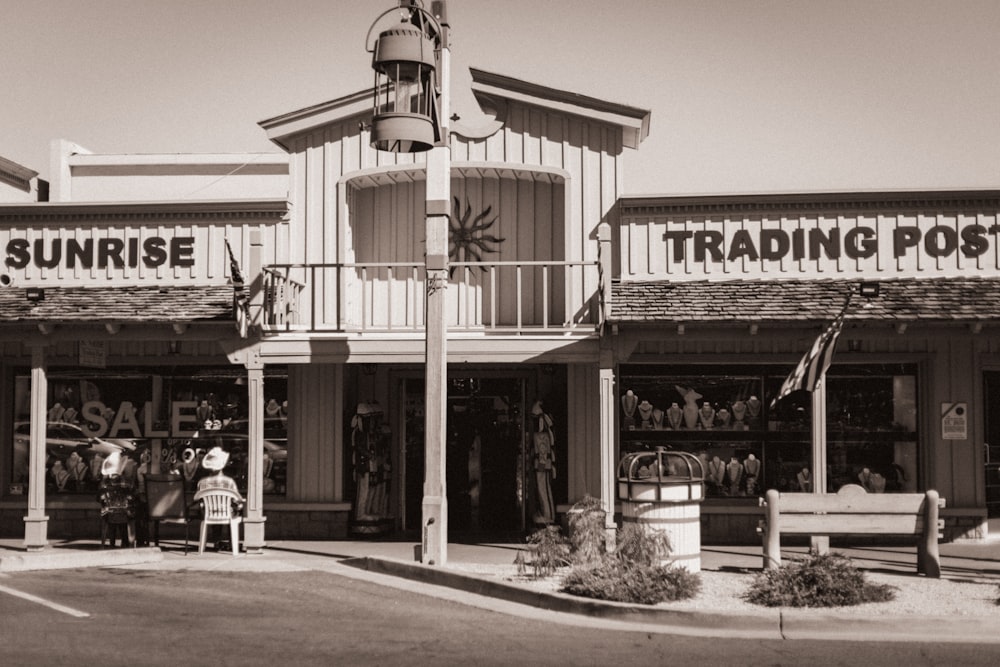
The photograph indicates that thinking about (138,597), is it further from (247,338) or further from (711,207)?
(711,207)

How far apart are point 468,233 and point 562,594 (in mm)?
7222

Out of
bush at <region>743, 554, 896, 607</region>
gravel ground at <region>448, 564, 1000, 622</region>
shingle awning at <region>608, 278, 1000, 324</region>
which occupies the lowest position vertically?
gravel ground at <region>448, 564, 1000, 622</region>

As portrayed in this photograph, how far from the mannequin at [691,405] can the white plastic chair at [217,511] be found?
6.24 m

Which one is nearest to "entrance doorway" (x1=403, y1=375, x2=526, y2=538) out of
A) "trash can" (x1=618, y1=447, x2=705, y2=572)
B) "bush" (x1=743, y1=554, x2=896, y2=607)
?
"trash can" (x1=618, y1=447, x2=705, y2=572)

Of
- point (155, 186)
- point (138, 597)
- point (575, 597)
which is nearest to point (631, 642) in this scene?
point (575, 597)

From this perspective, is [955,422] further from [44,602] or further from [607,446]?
[44,602]

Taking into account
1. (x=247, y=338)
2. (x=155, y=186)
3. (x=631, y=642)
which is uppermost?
(x=155, y=186)

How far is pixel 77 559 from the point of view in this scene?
13.6 m

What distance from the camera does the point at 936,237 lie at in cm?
1609

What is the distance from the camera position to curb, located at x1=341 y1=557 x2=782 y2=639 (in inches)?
393

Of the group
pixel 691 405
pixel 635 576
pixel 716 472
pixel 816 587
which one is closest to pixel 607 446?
pixel 691 405

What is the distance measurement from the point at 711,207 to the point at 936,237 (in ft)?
10.1

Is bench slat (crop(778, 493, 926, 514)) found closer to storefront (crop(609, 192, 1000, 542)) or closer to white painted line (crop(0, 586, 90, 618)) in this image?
storefront (crop(609, 192, 1000, 542))

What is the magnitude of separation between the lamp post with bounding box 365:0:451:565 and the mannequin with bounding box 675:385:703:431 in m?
4.40
